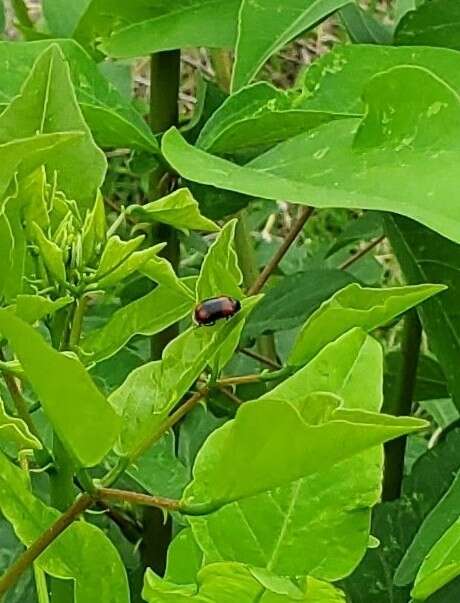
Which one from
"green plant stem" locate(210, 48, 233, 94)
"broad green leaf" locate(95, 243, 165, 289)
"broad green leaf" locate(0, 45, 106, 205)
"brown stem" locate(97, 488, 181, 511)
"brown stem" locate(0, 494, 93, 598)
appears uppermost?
"broad green leaf" locate(0, 45, 106, 205)

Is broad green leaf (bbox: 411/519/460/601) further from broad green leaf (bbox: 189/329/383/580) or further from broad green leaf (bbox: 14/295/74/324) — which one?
broad green leaf (bbox: 14/295/74/324)

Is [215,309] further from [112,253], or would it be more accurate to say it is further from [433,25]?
[433,25]

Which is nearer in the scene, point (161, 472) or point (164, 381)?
point (164, 381)

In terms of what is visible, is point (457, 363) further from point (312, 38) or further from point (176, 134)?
point (312, 38)

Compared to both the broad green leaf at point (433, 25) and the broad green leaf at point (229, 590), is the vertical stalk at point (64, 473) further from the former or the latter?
the broad green leaf at point (433, 25)

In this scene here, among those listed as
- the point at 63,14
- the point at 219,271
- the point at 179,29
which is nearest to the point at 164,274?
the point at 219,271

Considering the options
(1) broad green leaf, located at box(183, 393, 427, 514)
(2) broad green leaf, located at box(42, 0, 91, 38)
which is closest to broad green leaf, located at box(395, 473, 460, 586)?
(1) broad green leaf, located at box(183, 393, 427, 514)

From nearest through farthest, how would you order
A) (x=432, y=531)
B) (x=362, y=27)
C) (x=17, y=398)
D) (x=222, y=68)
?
(x=17, y=398), (x=432, y=531), (x=362, y=27), (x=222, y=68)
